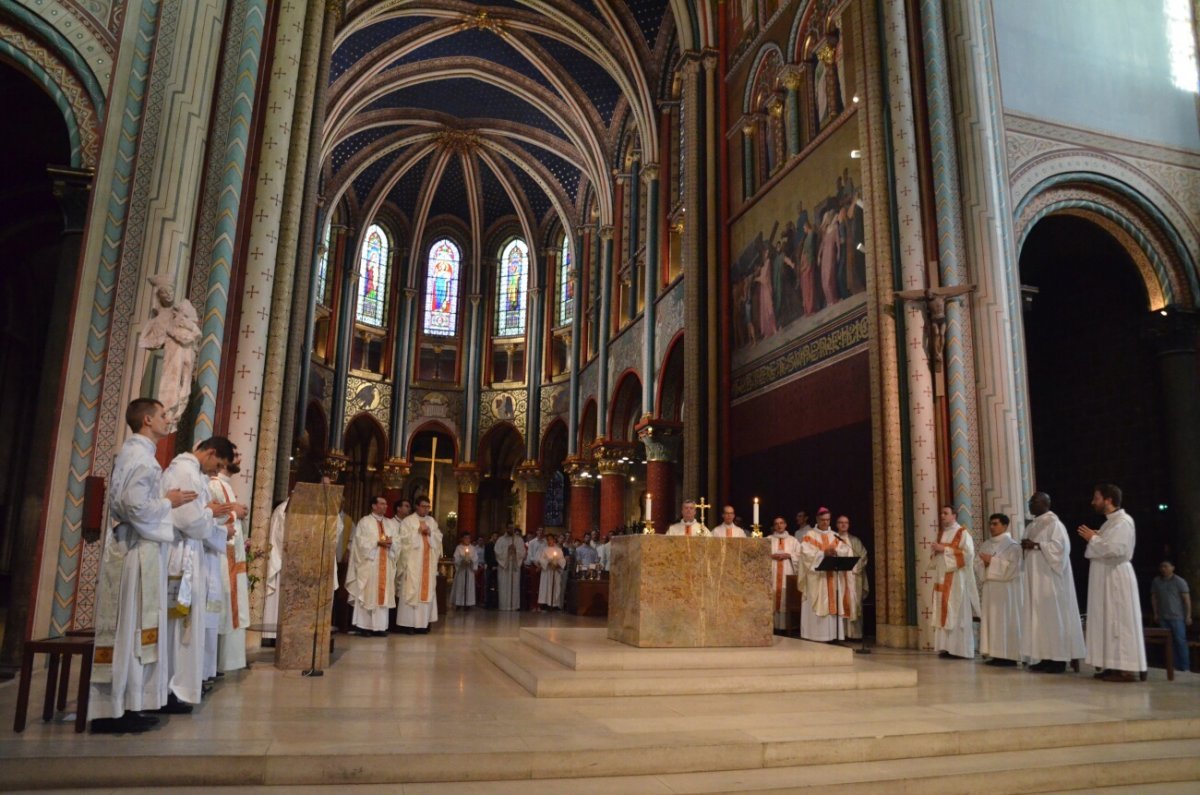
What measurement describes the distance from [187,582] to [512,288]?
27.3 m

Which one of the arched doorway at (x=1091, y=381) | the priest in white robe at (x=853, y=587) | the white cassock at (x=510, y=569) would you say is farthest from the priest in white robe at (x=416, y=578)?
the arched doorway at (x=1091, y=381)

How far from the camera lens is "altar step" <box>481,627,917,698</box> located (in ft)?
20.4

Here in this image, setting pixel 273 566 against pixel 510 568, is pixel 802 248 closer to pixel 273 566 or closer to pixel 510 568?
pixel 273 566

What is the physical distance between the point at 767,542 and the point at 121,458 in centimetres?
508

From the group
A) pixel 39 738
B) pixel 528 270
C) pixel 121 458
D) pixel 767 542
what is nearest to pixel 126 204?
pixel 121 458

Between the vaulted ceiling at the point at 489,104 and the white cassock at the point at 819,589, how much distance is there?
12124 mm

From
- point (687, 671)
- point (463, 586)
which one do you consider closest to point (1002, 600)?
point (687, 671)

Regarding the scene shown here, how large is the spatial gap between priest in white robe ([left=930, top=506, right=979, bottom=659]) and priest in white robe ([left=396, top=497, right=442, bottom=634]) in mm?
6206

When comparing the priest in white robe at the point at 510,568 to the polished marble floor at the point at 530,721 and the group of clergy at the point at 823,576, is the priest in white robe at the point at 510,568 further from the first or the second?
the polished marble floor at the point at 530,721

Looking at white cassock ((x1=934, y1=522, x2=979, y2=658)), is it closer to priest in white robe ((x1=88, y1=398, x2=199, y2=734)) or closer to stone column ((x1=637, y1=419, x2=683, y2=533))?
priest in white robe ((x1=88, y1=398, x2=199, y2=734))

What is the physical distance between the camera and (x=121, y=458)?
464 cm

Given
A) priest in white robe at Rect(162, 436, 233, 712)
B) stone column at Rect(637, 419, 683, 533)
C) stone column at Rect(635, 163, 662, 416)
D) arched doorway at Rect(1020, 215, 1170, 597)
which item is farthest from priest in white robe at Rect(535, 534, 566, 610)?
priest in white robe at Rect(162, 436, 233, 712)

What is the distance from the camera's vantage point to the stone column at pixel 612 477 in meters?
23.9

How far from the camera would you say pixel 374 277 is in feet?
101
